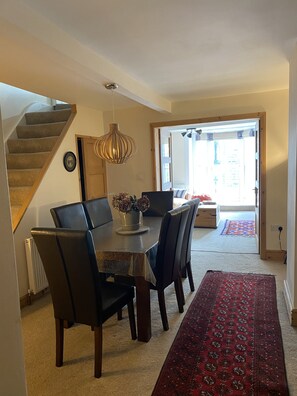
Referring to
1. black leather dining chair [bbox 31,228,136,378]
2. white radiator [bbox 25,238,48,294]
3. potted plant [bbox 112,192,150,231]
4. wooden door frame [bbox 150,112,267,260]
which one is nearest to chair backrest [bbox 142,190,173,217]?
potted plant [bbox 112,192,150,231]

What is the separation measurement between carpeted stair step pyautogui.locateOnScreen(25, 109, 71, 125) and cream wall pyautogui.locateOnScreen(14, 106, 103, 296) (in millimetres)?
230

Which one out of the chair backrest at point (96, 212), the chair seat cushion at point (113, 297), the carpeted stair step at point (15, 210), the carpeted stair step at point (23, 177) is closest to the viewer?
the chair seat cushion at point (113, 297)

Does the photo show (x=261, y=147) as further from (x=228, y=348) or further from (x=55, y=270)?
(x=55, y=270)

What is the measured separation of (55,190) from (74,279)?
2.08 meters

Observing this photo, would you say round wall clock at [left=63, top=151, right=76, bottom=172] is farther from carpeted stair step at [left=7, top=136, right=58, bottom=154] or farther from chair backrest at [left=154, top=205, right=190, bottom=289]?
chair backrest at [left=154, top=205, right=190, bottom=289]

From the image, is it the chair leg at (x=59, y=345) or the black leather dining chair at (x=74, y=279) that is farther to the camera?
the chair leg at (x=59, y=345)

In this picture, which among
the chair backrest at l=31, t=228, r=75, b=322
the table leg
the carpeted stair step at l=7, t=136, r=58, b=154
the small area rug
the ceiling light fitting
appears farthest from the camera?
the ceiling light fitting

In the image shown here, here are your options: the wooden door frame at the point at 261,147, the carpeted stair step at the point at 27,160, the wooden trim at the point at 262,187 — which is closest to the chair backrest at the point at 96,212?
the carpeted stair step at the point at 27,160

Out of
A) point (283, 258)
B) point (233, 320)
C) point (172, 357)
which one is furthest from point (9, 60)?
point (283, 258)

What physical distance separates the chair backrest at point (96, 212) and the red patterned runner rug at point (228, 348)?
1388 millimetres

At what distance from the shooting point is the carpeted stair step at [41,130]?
416 cm

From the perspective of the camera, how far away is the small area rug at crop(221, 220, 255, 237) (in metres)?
5.82

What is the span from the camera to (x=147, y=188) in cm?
495

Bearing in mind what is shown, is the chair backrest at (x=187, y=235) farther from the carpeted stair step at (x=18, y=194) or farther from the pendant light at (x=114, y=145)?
the carpeted stair step at (x=18, y=194)
